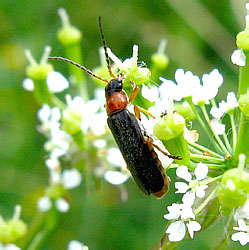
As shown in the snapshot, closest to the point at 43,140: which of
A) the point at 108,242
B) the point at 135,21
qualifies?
the point at 108,242

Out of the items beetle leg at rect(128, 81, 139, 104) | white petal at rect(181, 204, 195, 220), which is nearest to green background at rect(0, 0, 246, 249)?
beetle leg at rect(128, 81, 139, 104)

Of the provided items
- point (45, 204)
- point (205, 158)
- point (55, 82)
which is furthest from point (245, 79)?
point (45, 204)

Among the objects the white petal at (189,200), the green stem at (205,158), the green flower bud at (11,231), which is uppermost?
the green flower bud at (11,231)

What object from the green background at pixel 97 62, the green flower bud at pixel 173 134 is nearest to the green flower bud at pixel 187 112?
the green flower bud at pixel 173 134

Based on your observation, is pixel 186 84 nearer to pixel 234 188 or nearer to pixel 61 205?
pixel 234 188

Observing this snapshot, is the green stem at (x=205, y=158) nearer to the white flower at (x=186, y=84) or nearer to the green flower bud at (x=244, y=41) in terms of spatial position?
the white flower at (x=186, y=84)

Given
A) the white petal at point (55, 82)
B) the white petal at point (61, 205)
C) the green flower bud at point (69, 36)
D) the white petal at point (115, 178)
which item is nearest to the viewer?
the white petal at point (115, 178)
